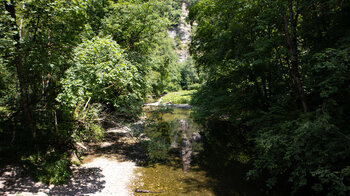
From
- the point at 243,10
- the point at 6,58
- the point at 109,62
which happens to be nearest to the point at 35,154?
the point at 6,58

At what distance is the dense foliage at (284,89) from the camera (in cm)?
392

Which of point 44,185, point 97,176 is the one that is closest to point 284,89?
point 97,176

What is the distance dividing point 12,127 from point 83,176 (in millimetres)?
3520

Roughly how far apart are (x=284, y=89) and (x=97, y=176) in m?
8.20

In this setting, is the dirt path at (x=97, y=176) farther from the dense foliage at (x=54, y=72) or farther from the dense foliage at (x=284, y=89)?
the dense foliage at (x=284, y=89)

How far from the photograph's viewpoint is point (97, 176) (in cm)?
708

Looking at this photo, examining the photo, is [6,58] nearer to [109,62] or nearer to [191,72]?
[109,62]

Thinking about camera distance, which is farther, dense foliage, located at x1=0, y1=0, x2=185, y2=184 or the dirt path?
the dirt path

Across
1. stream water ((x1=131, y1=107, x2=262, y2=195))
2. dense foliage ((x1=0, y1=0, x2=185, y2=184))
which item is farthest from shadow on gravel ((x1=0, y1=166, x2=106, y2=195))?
stream water ((x1=131, y1=107, x2=262, y2=195))

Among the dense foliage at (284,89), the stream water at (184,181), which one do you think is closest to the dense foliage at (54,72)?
the stream water at (184,181)

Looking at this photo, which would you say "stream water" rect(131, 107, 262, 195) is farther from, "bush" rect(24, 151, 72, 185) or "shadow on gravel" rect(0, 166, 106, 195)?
"bush" rect(24, 151, 72, 185)

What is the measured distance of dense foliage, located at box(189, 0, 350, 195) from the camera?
392 cm

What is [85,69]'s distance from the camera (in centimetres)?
546

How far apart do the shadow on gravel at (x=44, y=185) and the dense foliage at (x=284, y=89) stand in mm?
5351
